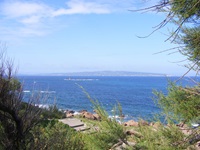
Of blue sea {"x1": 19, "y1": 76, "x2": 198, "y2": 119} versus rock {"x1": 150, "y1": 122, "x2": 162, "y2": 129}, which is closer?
rock {"x1": 150, "y1": 122, "x2": 162, "y2": 129}

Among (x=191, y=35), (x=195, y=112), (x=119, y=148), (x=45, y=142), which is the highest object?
(x=191, y=35)

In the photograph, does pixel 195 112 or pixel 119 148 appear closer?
pixel 195 112

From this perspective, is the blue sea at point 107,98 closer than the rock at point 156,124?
No

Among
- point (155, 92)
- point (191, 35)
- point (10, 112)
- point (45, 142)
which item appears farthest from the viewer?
point (45, 142)

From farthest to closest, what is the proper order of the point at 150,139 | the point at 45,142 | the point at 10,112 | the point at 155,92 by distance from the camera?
the point at 45,142 → the point at 10,112 → the point at 155,92 → the point at 150,139

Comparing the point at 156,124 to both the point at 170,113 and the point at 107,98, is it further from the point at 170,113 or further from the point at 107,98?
the point at 107,98

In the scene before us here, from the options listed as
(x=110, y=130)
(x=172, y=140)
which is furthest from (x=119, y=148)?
(x=172, y=140)

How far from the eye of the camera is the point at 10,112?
6.08 metres

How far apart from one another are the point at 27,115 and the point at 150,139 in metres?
2.86

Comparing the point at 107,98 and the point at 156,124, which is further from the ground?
the point at 156,124

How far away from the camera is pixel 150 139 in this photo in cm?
458

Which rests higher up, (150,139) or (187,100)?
(187,100)

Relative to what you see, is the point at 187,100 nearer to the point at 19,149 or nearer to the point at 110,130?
the point at 110,130

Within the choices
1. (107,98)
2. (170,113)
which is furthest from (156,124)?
(107,98)
